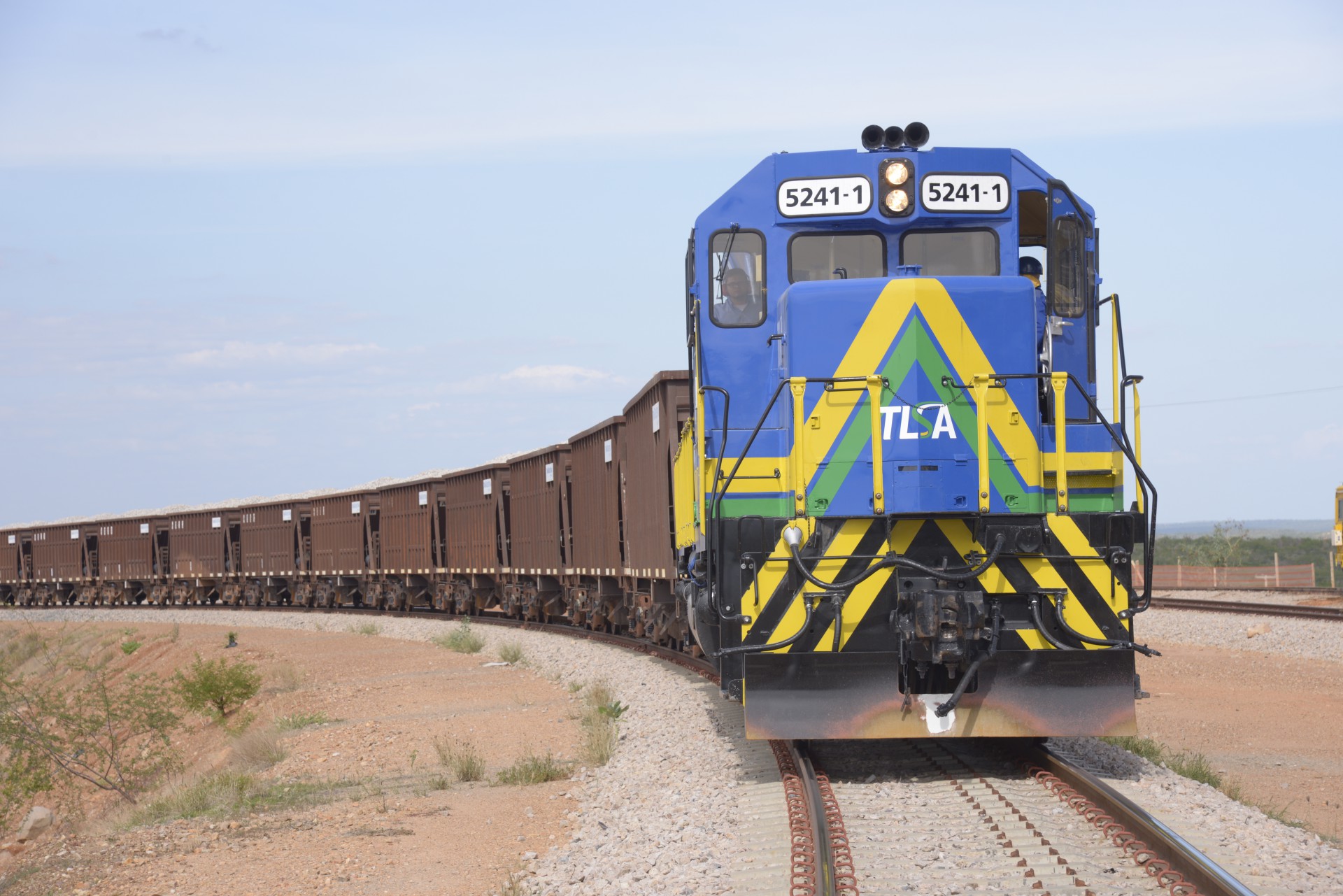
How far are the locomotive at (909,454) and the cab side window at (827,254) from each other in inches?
0.5

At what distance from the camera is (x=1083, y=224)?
25.5 feet

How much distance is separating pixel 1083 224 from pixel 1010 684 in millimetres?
2891

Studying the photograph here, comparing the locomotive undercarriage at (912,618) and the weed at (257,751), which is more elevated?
the locomotive undercarriage at (912,618)

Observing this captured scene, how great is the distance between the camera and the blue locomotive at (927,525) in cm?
687

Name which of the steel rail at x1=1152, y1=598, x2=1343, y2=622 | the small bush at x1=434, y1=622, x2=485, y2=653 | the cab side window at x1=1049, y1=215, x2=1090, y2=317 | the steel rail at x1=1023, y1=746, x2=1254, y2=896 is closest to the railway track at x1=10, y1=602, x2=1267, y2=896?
the steel rail at x1=1023, y1=746, x2=1254, y2=896

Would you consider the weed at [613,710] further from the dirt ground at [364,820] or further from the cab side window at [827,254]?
the cab side window at [827,254]

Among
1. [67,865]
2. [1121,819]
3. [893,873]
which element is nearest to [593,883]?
[893,873]

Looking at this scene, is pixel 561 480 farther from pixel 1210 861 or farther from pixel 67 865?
pixel 1210 861

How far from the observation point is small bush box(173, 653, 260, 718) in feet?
53.4

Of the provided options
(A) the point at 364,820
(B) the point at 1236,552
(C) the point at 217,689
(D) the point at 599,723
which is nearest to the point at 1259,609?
(D) the point at 599,723

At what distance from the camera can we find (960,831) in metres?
6.00

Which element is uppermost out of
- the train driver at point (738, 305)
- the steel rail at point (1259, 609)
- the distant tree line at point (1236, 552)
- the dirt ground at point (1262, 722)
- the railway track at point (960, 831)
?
the train driver at point (738, 305)

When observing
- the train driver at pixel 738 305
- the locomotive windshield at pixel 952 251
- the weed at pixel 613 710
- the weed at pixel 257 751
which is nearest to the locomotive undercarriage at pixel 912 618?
the train driver at pixel 738 305

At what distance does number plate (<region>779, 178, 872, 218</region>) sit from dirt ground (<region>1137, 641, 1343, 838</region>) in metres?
4.55
